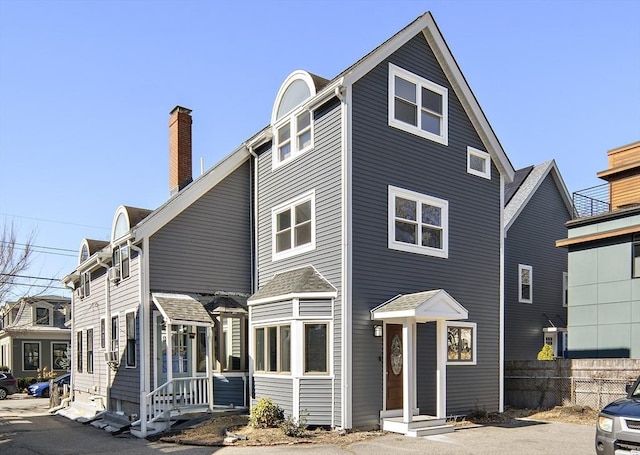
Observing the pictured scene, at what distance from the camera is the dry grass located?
12.1 m

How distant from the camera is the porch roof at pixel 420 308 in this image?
12.9 meters

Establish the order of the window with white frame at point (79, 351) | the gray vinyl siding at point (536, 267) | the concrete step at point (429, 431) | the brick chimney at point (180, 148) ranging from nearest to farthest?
the concrete step at point (429, 431)
the brick chimney at point (180, 148)
the window with white frame at point (79, 351)
the gray vinyl siding at point (536, 267)

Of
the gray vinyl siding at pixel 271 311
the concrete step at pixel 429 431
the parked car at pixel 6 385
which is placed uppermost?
the gray vinyl siding at pixel 271 311

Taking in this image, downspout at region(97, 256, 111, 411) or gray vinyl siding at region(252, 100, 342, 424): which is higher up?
gray vinyl siding at region(252, 100, 342, 424)

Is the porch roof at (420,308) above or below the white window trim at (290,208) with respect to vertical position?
below

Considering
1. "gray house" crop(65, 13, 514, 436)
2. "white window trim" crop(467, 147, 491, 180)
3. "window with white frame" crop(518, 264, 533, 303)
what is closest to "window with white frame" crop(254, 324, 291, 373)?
"gray house" crop(65, 13, 514, 436)

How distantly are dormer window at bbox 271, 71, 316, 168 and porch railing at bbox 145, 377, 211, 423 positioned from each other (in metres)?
6.51

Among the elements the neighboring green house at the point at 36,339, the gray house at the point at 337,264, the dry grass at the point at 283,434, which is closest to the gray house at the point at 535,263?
the gray house at the point at 337,264

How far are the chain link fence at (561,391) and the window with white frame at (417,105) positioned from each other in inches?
309

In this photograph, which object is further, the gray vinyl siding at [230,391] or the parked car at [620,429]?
the gray vinyl siding at [230,391]

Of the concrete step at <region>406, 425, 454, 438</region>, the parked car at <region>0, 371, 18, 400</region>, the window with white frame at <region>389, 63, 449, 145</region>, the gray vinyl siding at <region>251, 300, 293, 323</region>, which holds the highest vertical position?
Result: the window with white frame at <region>389, 63, 449, 145</region>

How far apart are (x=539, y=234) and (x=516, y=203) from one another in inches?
70.6

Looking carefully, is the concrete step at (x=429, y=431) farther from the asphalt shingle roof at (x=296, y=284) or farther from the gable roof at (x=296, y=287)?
the asphalt shingle roof at (x=296, y=284)

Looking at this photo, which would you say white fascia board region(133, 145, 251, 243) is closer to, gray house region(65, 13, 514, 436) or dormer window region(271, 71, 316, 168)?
gray house region(65, 13, 514, 436)
